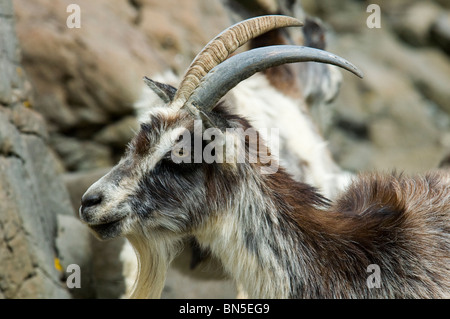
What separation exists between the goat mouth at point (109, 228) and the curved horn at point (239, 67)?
2.47 feet

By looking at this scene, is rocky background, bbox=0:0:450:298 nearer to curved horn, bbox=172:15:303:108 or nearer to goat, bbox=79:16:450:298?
goat, bbox=79:16:450:298

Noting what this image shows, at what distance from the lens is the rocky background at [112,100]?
4.84 metres

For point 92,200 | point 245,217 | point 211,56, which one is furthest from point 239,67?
point 92,200

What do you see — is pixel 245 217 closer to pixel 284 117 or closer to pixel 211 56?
pixel 211 56

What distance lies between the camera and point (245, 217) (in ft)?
11.3

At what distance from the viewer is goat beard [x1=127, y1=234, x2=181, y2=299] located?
3.59 m

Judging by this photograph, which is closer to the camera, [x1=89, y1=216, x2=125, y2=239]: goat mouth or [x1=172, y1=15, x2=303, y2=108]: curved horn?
[x1=89, y1=216, x2=125, y2=239]: goat mouth

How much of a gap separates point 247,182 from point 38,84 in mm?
4436

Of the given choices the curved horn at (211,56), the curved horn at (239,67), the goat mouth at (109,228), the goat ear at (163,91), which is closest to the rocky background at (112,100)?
the goat mouth at (109,228)

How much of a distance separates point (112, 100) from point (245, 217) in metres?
4.24

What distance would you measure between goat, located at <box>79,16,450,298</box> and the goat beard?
32 mm

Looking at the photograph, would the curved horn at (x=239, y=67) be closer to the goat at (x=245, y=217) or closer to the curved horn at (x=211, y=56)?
the goat at (x=245, y=217)

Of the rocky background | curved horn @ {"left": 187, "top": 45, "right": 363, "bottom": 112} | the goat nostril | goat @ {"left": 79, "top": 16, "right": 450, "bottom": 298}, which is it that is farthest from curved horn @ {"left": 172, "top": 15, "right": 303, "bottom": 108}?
the rocky background

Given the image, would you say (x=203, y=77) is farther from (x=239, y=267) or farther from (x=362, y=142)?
(x=362, y=142)
